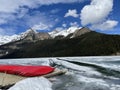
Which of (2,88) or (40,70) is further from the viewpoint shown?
(40,70)

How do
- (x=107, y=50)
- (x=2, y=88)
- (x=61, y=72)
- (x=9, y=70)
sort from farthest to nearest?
1. (x=107, y=50)
2. (x=61, y=72)
3. (x=9, y=70)
4. (x=2, y=88)

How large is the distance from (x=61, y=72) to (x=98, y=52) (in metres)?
157

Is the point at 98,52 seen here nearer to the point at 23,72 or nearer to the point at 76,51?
the point at 76,51

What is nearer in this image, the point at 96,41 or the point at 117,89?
Answer: the point at 117,89

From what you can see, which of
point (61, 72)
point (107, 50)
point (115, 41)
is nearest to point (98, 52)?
point (107, 50)

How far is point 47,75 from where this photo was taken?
51.6 feet

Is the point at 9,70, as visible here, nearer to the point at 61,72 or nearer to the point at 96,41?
the point at 61,72

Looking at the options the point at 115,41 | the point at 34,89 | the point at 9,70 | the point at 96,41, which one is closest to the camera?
the point at 34,89

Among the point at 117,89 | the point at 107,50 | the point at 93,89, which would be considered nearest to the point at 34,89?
the point at 93,89

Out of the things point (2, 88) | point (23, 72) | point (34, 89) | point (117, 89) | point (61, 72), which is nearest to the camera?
point (34, 89)

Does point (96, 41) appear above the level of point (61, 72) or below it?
above

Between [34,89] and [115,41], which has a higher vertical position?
[115,41]

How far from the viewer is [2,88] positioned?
464 inches

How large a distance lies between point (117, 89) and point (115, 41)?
572 feet
